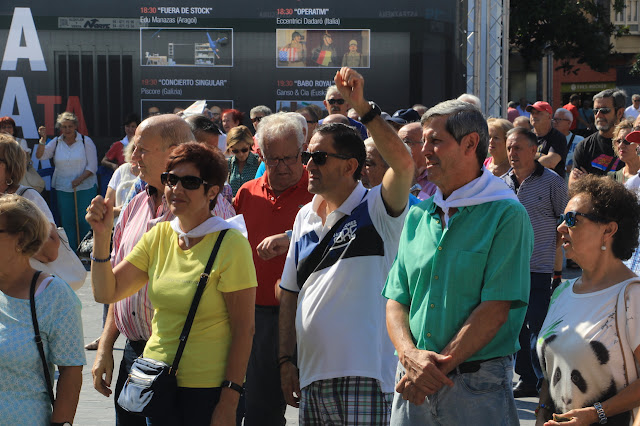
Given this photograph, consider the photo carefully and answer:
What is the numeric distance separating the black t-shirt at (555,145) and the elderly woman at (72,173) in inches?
269

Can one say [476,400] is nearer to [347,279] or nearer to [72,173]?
[347,279]

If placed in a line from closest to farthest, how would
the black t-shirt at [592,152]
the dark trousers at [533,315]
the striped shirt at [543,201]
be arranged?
1. the dark trousers at [533,315]
2. the striped shirt at [543,201]
3. the black t-shirt at [592,152]

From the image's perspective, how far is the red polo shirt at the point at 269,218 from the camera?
4598 millimetres

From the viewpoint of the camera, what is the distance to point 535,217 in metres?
6.88

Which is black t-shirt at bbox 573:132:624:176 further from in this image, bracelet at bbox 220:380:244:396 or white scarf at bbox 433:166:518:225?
bracelet at bbox 220:380:244:396

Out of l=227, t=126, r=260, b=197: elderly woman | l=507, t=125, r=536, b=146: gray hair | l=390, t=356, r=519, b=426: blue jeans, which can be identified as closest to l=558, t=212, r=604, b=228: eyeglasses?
l=390, t=356, r=519, b=426: blue jeans

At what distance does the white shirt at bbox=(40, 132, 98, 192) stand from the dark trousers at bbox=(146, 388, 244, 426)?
33.4 feet

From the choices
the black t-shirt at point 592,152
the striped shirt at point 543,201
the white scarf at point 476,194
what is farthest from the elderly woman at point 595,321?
the black t-shirt at point 592,152

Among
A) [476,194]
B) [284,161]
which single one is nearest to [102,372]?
[284,161]

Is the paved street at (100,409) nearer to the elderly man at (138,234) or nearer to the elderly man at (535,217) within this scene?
the elderly man at (535,217)

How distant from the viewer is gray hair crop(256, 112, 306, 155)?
15.1 ft

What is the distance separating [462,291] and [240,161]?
201 inches

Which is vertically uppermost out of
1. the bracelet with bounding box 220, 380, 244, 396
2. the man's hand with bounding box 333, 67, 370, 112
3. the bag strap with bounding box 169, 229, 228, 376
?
the man's hand with bounding box 333, 67, 370, 112

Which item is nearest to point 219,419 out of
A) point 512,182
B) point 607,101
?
point 512,182
